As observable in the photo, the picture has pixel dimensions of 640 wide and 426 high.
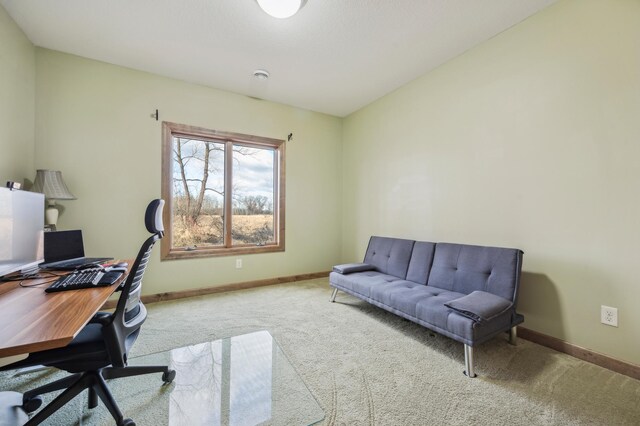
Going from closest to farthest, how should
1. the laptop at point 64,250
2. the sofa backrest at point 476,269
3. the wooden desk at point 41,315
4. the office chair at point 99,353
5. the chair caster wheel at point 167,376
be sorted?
the wooden desk at point 41,315 < the office chair at point 99,353 < the chair caster wheel at point 167,376 < the laptop at point 64,250 < the sofa backrest at point 476,269

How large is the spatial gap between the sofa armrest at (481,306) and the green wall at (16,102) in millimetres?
3735

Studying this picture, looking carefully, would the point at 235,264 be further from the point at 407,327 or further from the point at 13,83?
the point at 13,83

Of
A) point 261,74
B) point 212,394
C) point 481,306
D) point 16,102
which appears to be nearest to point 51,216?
point 16,102

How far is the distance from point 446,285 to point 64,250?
326 cm

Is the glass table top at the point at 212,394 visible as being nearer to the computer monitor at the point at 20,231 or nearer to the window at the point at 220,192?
the computer monitor at the point at 20,231

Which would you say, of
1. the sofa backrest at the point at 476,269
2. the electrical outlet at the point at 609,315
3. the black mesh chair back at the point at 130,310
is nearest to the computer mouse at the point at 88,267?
the black mesh chair back at the point at 130,310

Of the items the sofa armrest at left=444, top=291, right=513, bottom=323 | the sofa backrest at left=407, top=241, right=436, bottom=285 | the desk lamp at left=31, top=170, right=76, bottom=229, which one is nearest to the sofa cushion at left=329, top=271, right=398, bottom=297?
the sofa backrest at left=407, top=241, right=436, bottom=285

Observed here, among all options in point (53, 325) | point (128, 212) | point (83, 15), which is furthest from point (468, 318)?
point (83, 15)

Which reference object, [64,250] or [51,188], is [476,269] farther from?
[51,188]

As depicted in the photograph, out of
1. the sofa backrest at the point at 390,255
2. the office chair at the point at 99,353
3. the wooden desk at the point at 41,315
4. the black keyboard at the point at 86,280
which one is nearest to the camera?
the wooden desk at the point at 41,315

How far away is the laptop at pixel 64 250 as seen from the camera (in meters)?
1.96

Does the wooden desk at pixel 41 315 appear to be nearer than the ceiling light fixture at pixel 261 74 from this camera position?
Yes

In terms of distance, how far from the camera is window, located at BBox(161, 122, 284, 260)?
11.0 feet

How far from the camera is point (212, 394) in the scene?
62.4 inches
